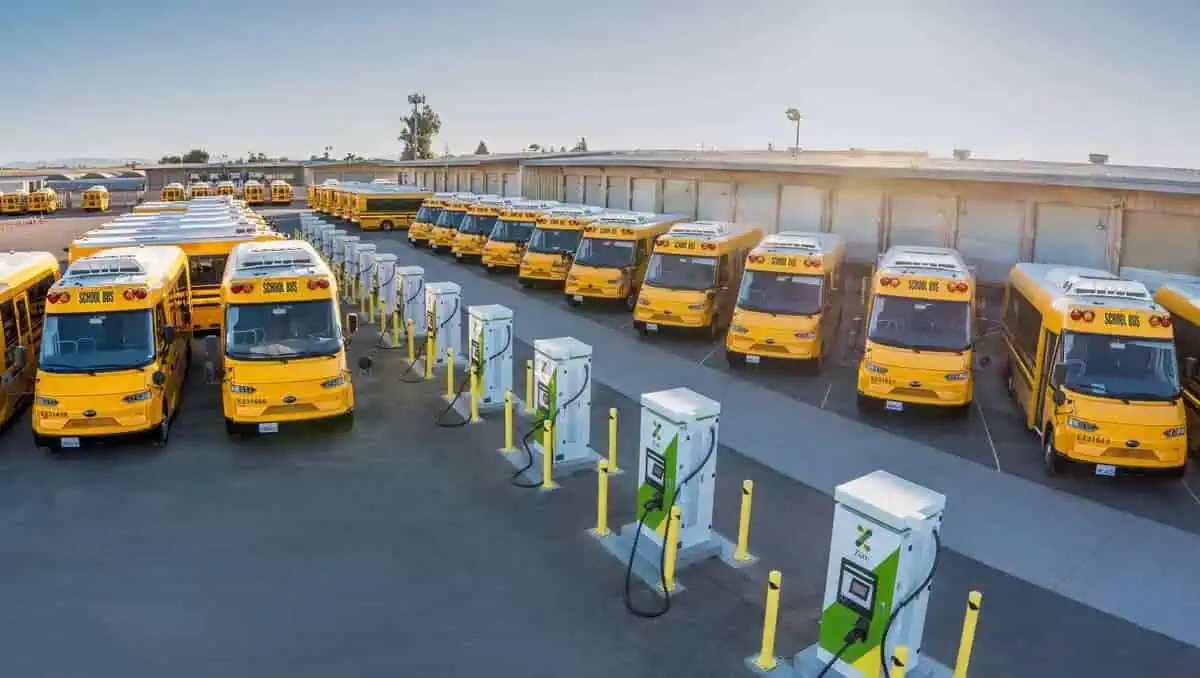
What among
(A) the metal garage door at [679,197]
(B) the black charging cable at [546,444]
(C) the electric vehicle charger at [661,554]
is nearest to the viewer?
(C) the electric vehicle charger at [661,554]

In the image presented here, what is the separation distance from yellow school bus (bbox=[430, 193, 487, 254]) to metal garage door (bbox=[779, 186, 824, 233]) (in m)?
14.2

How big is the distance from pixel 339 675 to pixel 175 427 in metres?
8.14

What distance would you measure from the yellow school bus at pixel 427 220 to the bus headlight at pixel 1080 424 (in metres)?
30.4

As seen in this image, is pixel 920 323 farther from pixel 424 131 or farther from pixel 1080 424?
pixel 424 131

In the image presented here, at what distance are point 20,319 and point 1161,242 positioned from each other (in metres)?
22.9

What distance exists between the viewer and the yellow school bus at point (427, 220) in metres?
38.6

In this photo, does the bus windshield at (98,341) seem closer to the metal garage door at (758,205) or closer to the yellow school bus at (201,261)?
the yellow school bus at (201,261)

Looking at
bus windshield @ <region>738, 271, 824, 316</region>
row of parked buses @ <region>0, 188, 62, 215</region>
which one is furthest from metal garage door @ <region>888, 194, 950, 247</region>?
row of parked buses @ <region>0, 188, 62, 215</region>

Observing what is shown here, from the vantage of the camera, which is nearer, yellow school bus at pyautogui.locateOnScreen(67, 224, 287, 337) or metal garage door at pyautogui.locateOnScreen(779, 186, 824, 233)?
yellow school bus at pyautogui.locateOnScreen(67, 224, 287, 337)

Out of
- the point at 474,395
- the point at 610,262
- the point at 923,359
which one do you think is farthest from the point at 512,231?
the point at 923,359

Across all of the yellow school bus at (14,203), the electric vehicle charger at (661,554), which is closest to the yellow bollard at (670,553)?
the electric vehicle charger at (661,554)

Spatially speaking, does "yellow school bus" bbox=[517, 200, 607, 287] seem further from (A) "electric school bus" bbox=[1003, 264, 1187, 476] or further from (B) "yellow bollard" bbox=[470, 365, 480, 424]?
(A) "electric school bus" bbox=[1003, 264, 1187, 476]

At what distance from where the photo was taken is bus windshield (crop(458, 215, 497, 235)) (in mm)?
33812

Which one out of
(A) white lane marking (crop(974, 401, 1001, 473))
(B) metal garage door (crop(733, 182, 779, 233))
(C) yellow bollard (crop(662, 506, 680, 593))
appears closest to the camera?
(C) yellow bollard (crop(662, 506, 680, 593))
